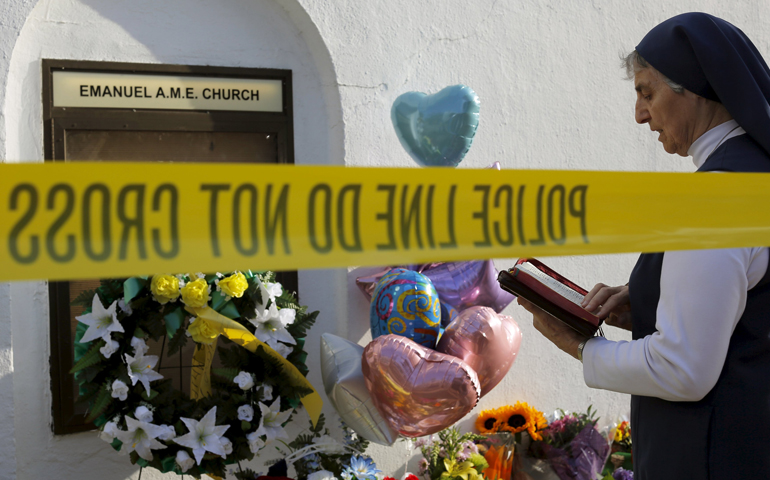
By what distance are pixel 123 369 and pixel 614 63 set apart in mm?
3432

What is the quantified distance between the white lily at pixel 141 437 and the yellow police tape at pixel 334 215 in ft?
5.97

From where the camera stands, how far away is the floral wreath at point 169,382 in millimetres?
2533

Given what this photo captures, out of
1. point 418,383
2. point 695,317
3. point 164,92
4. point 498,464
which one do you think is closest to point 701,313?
point 695,317

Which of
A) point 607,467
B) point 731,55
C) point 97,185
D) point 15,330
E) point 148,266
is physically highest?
point 731,55

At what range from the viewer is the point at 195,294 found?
2566mm

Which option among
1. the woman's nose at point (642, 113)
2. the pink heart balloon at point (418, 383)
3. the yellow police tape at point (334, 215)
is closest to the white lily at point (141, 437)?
the pink heart balloon at point (418, 383)

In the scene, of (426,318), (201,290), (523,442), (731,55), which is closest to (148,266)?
(731,55)

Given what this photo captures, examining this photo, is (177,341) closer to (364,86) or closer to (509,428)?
(364,86)

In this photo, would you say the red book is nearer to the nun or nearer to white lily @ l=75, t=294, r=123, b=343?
the nun

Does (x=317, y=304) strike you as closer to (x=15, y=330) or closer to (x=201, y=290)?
(x=201, y=290)

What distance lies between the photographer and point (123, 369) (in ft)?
8.34

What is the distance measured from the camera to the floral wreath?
2533mm

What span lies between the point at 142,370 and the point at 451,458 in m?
1.53

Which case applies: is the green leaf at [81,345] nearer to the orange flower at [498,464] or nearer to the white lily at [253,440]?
the white lily at [253,440]
